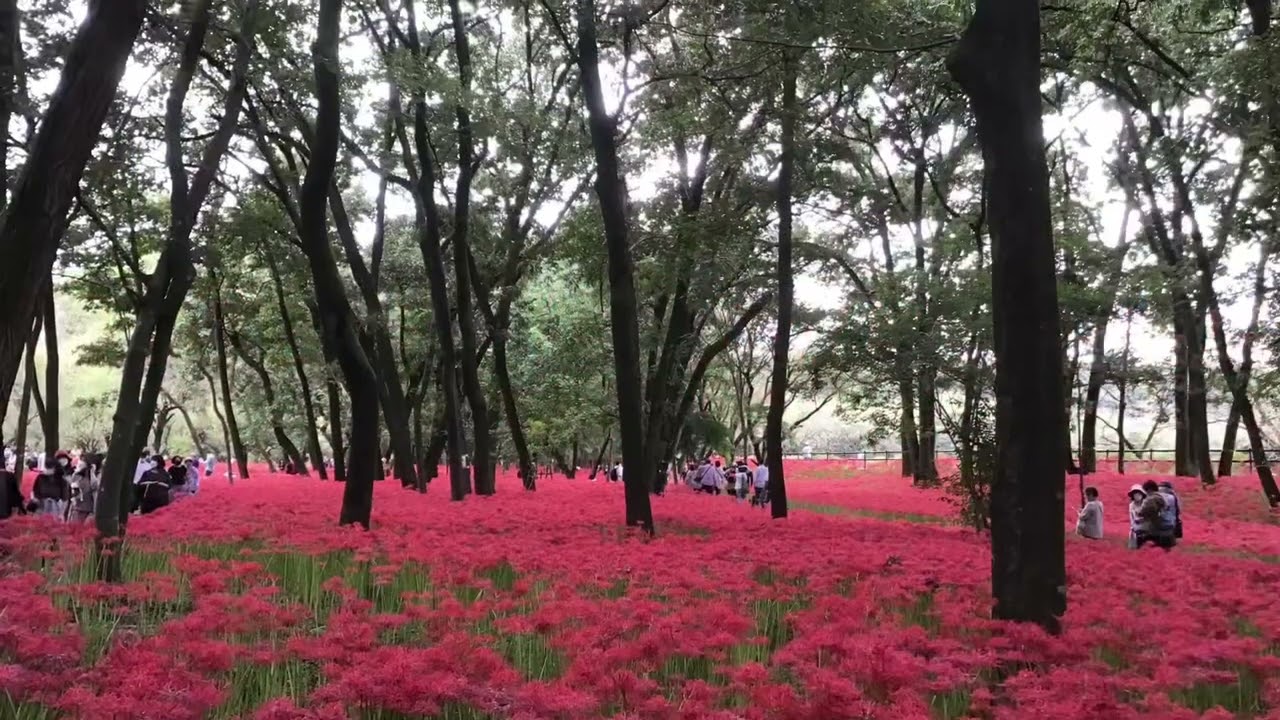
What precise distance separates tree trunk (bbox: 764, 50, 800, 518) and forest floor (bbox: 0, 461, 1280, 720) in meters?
4.99

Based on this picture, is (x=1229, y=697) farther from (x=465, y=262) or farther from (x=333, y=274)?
(x=465, y=262)

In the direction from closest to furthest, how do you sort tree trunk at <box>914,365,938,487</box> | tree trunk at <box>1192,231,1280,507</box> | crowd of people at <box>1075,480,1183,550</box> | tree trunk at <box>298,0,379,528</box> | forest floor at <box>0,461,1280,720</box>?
forest floor at <box>0,461,1280,720</box> → tree trunk at <box>298,0,379,528</box> → crowd of people at <box>1075,480,1183,550</box> → tree trunk at <box>914,365,938,487</box> → tree trunk at <box>1192,231,1280,507</box>

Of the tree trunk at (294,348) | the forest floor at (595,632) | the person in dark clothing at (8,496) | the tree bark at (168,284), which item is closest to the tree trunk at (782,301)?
the forest floor at (595,632)

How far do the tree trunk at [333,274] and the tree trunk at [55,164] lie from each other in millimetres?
4736

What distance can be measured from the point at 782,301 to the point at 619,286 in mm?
3803

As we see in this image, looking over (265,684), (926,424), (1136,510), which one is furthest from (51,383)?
(1136,510)

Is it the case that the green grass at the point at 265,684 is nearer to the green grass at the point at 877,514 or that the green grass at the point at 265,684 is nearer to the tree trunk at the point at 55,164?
the tree trunk at the point at 55,164

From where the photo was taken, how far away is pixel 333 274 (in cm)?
990

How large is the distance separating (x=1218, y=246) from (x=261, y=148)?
17.1 m

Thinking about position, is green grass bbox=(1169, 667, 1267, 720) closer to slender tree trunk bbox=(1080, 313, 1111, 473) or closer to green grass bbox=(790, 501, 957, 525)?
green grass bbox=(790, 501, 957, 525)

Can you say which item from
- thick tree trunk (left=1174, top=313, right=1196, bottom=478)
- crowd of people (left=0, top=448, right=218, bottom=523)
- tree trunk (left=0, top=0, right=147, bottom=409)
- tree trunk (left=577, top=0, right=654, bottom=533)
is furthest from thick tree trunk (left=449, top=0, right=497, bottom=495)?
thick tree trunk (left=1174, top=313, right=1196, bottom=478)

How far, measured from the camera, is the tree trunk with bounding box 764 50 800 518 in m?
12.9

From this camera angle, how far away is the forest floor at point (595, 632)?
320cm

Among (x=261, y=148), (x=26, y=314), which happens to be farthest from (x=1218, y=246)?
(x=26, y=314)
